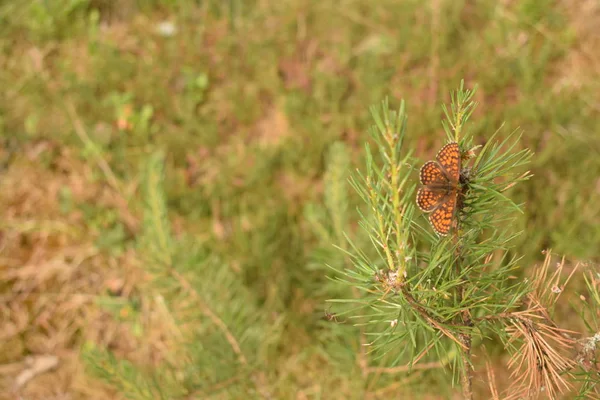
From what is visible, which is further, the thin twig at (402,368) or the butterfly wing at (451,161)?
the thin twig at (402,368)

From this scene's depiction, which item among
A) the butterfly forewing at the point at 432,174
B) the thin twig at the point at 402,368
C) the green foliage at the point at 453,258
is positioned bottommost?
the thin twig at the point at 402,368

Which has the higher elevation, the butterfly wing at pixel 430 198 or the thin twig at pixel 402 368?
the butterfly wing at pixel 430 198

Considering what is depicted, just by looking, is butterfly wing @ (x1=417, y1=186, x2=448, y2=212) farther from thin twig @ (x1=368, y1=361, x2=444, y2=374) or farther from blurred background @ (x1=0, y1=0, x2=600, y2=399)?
blurred background @ (x1=0, y1=0, x2=600, y2=399)

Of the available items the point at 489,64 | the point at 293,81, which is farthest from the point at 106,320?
the point at 489,64

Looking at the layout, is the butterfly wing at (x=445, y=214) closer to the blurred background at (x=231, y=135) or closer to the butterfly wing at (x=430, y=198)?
the butterfly wing at (x=430, y=198)

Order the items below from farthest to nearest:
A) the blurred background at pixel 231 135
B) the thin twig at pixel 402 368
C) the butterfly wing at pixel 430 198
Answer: the blurred background at pixel 231 135 < the thin twig at pixel 402 368 < the butterfly wing at pixel 430 198

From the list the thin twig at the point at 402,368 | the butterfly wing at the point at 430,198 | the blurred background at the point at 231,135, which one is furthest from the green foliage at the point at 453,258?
the blurred background at the point at 231,135
